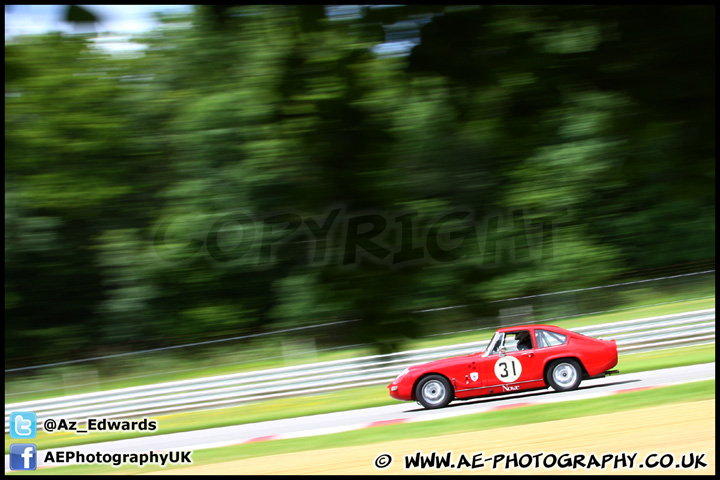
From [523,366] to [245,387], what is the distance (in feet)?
6.99

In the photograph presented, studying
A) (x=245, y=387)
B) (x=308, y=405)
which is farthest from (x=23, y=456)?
(x=308, y=405)

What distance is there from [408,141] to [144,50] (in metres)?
1.17

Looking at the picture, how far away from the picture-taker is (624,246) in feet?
8.65

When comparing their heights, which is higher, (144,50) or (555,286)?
(144,50)

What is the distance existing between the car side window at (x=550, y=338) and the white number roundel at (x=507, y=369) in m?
0.20

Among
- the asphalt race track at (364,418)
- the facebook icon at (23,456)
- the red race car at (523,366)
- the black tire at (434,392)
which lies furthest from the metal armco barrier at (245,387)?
the facebook icon at (23,456)

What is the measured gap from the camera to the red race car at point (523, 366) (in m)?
3.54

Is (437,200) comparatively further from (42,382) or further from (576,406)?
(42,382)

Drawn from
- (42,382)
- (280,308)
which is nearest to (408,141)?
(280,308)

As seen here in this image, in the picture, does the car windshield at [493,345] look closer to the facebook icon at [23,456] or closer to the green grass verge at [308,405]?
the green grass verge at [308,405]

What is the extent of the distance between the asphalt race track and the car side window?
0.33m

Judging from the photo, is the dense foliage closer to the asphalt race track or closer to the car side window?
the car side window

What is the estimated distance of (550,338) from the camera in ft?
11.8

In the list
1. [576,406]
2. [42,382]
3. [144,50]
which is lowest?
[576,406]
